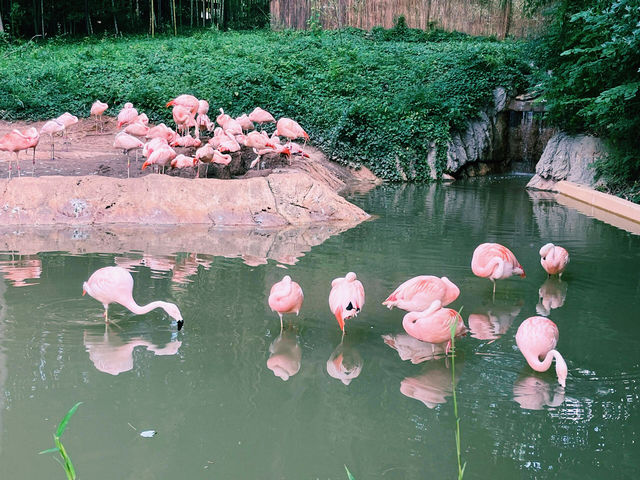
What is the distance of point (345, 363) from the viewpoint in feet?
14.0

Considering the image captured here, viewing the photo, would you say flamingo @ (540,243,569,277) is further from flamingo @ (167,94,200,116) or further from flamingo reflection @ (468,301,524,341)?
flamingo @ (167,94,200,116)

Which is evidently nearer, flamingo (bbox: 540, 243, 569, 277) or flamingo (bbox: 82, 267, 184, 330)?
flamingo (bbox: 82, 267, 184, 330)

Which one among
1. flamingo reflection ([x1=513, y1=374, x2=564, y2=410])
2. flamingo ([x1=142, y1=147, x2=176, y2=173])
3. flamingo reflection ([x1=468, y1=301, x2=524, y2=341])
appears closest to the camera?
flamingo reflection ([x1=513, y1=374, x2=564, y2=410])

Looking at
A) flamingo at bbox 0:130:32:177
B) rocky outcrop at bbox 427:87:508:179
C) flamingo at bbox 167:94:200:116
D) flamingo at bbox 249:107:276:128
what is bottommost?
rocky outcrop at bbox 427:87:508:179

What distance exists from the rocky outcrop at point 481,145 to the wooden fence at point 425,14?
445 centimetres

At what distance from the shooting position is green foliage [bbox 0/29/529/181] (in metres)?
12.9

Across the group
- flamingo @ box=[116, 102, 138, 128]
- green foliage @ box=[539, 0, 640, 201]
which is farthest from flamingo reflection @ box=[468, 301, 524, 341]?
flamingo @ box=[116, 102, 138, 128]

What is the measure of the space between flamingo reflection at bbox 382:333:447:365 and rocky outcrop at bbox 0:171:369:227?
3716mm

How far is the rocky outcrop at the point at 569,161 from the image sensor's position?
11875 mm

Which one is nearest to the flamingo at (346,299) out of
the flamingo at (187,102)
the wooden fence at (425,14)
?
the flamingo at (187,102)

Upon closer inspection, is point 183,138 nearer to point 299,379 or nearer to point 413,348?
point 413,348

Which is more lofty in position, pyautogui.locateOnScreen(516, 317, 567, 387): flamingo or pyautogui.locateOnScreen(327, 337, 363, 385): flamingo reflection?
pyautogui.locateOnScreen(516, 317, 567, 387): flamingo

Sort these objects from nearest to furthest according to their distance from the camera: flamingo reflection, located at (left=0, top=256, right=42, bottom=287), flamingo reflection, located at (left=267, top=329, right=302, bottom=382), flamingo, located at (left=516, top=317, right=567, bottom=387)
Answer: flamingo, located at (left=516, top=317, right=567, bottom=387)
flamingo reflection, located at (left=267, top=329, right=302, bottom=382)
flamingo reflection, located at (left=0, top=256, right=42, bottom=287)

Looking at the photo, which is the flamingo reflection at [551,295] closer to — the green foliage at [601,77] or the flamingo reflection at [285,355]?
the flamingo reflection at [285,355]
